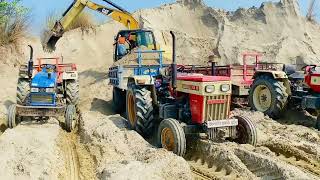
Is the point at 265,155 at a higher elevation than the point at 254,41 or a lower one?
lower

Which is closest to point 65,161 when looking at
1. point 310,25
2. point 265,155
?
point 265,155

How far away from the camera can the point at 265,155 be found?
698cm

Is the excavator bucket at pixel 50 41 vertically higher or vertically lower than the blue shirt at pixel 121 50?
higher

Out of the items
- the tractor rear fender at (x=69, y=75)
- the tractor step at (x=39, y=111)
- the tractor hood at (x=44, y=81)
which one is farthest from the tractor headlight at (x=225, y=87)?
the tractor rear fender at (x=69, y=75)

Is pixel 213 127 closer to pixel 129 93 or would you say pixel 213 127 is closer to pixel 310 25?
pixel 129 93

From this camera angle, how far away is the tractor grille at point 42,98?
10.8 m

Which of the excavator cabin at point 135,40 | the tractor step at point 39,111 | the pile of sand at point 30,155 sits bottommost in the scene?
the pile of sand at point 30,155

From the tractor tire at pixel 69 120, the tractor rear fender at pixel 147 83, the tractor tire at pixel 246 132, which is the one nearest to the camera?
the tractor tire at pixel 246 132

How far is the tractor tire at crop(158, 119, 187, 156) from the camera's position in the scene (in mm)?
7477

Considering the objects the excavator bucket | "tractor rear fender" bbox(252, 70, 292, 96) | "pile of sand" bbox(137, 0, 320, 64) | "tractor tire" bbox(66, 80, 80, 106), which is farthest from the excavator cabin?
"tractor rear fender" bbox(252, 70, 292, 96)

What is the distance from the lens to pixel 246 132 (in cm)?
785

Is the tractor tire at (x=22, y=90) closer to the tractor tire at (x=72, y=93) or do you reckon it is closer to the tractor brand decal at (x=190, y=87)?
the tractor tire at (x=72, y=93)

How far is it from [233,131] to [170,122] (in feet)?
3.39

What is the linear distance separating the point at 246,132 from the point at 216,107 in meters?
0.65
